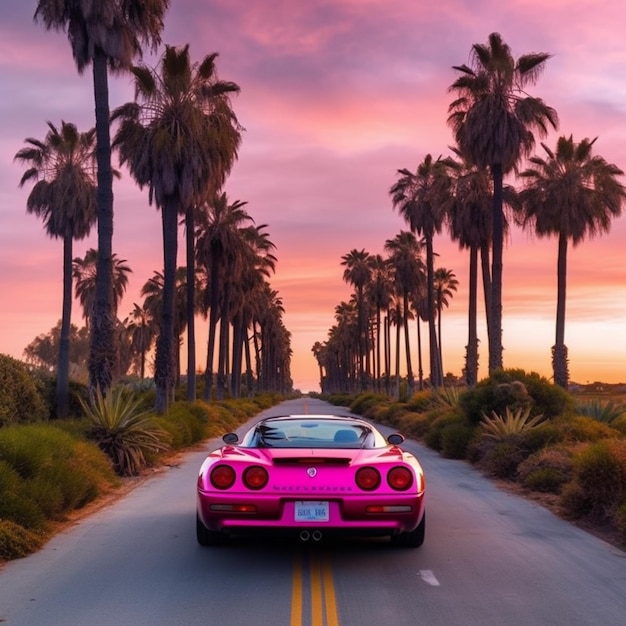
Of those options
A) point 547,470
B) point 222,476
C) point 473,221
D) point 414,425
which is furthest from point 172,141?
point 222,476

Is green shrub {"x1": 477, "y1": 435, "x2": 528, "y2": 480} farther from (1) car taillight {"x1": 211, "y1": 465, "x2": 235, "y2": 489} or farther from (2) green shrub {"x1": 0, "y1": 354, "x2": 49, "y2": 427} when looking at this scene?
(2) green shrub {"x1": 0, "y1": 354, "x2": 49, "y2": 427}

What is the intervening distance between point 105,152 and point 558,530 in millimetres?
16060

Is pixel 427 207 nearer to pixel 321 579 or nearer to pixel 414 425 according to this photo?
pixel 414 425

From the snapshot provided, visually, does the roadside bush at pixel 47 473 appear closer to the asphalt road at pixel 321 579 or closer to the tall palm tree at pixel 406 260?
the asphalt road at pixel 321 579

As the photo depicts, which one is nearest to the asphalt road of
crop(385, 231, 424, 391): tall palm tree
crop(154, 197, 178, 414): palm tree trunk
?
crop(154, 197, 178, 414): palm tree trunk

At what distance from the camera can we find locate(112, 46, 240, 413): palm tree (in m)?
29.0

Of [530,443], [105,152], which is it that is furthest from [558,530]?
[105,152]

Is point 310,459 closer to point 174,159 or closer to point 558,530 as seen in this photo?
point 558,530

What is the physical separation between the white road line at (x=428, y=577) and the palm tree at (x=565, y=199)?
33.6 meters

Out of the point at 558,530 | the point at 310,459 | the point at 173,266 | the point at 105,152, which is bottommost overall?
the point at 558,530

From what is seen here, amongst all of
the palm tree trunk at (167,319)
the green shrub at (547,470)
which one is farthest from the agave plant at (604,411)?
the palm tree trunk at (167,319)

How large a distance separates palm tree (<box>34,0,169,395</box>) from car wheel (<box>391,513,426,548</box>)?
13952 mm

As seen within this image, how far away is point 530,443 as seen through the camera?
1664cm

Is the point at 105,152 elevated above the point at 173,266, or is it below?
above
